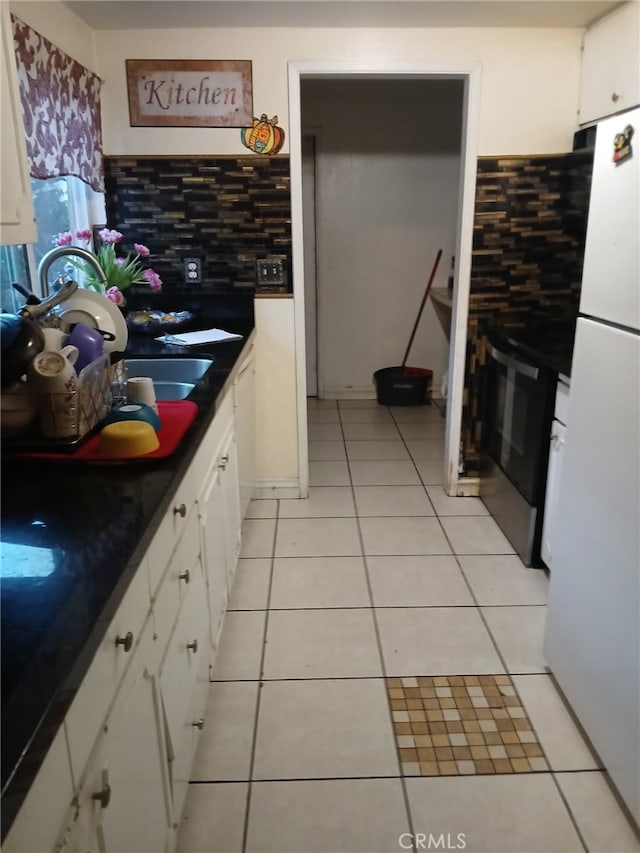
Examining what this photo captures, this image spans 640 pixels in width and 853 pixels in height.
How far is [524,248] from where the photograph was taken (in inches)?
118

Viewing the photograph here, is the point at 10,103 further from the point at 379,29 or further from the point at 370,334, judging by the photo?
the point at 370,334

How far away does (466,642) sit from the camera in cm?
219

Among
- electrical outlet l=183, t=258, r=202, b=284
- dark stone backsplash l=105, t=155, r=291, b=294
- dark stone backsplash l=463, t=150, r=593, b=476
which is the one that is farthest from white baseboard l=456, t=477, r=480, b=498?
electrical outlet l=183, t=258, r=202, b=284

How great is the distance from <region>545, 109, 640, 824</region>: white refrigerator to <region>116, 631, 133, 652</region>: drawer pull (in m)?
1.12

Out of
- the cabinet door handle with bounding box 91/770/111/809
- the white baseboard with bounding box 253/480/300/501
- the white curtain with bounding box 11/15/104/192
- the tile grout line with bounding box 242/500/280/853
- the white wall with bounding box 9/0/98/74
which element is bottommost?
the tile grout line with bounding box 242/500/280/853

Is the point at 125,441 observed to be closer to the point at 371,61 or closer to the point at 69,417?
the point at 69,417

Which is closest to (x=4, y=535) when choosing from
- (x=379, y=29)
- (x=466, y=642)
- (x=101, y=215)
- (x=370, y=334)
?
(x=466, y=642)

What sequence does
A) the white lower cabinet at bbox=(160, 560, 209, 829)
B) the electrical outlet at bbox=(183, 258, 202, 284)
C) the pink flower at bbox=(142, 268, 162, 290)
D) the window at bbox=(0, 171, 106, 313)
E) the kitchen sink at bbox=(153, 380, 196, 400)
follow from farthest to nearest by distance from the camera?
1. the electrical outlet at bbox=(183, 258, 202, 284)
2. the pink flower at bbox=(142, 268, 162, 290)
3. the kitchen sink at bbox=(153, 380, 196, 400)
4. the window at bbox=(0, 171, 106, 313)
5. the white lower cabinet at bbox=(160, 560, 209, 829)

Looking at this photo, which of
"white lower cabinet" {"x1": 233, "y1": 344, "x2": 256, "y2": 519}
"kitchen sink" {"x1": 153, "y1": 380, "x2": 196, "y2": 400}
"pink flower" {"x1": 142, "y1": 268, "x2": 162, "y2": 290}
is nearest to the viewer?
"kitchen sink" {"x1": 153, "y1": 380, "x2": 196, "y2": 400}

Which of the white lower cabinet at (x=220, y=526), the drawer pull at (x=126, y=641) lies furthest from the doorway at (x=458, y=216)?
the drawer pull at (x=126, y=641)

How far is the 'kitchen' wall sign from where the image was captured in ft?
8.90

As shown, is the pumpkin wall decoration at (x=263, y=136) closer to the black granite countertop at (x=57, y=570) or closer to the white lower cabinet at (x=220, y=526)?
the white lower cabinet at (x=220, y=526)

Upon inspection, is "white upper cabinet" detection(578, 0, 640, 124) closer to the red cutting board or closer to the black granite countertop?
the red cutting board

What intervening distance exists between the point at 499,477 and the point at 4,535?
236 cm
